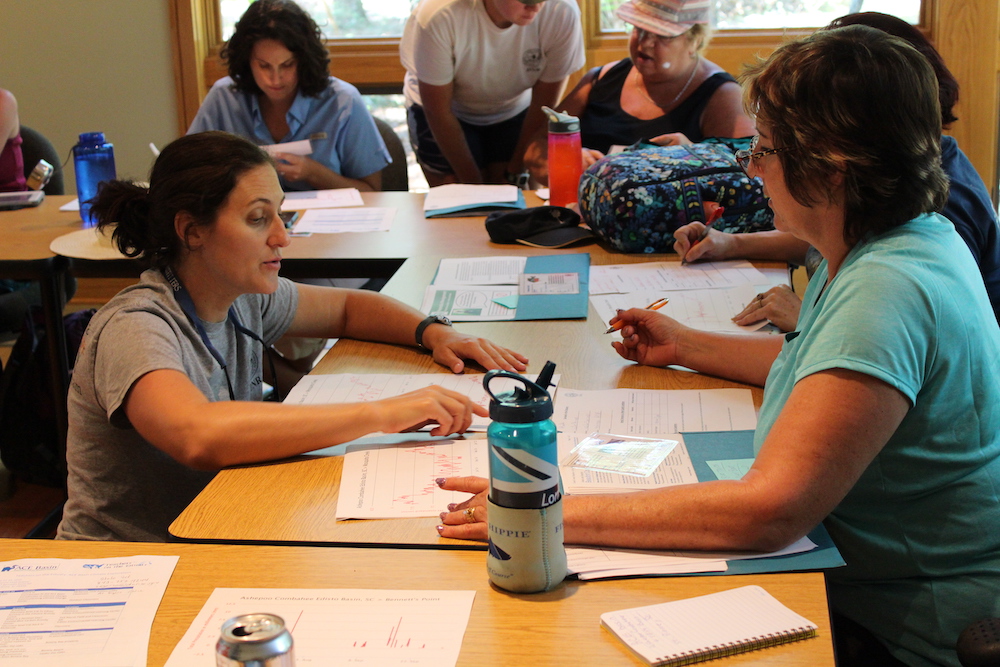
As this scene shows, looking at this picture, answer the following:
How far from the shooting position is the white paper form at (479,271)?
6.76 feet

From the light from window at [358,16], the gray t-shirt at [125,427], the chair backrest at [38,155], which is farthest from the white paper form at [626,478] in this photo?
the light from window at [358,16]

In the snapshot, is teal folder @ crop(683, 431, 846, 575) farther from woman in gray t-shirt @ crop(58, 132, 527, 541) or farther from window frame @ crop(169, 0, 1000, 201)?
window frame @ crop(169, 0, 1000, 201)


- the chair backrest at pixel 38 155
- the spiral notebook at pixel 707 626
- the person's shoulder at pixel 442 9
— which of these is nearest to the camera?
the spiral notebook at pixel 707 626

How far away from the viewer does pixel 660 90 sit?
9.84 feet

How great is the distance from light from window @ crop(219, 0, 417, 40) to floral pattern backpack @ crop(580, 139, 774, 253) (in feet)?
7.67

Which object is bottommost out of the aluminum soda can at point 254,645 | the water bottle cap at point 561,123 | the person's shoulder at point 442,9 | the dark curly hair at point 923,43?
the aluminum soda can at point 254,645

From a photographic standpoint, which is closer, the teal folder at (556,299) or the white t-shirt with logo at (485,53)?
the teal folder at (556,299)

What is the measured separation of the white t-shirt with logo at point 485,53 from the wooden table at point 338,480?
165cm

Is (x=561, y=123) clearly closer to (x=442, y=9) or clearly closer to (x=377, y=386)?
(x=442, y=9)

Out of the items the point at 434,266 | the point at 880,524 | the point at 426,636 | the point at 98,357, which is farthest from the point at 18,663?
the point at 434,266

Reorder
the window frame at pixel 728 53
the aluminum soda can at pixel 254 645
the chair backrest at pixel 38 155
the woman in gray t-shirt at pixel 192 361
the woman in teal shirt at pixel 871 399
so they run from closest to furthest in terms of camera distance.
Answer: the aluminum soda can at pixel 254 645 < the woman in teal shirt at pixel 871 399 < the woman in gray t-shirt at pixel 192 361 < the chair backrest at pixel 38 155 < the window frame at pixel 728 53

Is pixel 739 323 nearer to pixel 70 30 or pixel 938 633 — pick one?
pixel 938 633

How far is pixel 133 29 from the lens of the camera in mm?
4223

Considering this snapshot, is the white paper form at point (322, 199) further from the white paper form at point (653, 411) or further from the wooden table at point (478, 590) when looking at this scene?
the wooden table at point (478, 590)
